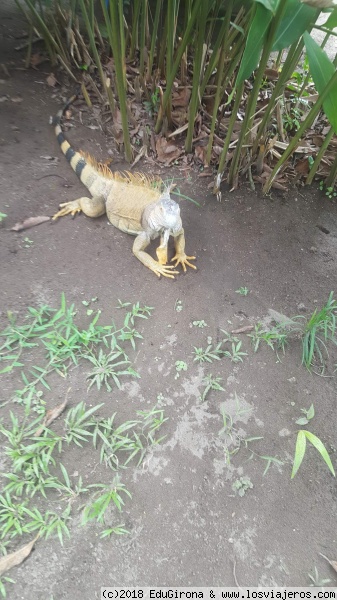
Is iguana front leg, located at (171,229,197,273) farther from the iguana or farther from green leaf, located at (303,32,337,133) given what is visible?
green leaf, located at (303,32,337,133)

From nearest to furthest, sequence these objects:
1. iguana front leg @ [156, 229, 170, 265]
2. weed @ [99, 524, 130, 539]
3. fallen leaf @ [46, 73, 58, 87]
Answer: weed @ [99, 524, 130, 539] → iguana front leg @ [156, 229, 170, 265] → fallen leaf @ [46, 73, 58, 87]

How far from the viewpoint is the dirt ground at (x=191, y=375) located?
1891 mm

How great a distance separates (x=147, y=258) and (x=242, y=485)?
64.5 inches

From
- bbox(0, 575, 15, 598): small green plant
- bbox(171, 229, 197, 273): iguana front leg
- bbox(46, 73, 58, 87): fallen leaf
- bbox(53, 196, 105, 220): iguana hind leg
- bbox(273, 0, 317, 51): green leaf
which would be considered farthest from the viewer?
bbox(46, 73, 58, 87): fallen leaf

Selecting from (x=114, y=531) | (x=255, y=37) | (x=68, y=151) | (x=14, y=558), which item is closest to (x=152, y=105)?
(x=68, y=151)

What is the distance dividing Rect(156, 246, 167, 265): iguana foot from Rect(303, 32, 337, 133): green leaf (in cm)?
137

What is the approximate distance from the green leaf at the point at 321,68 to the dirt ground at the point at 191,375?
1.14 metres

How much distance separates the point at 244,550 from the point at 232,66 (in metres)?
3.38

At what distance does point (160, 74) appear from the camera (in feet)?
12.1

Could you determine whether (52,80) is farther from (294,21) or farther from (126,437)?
(126,437)

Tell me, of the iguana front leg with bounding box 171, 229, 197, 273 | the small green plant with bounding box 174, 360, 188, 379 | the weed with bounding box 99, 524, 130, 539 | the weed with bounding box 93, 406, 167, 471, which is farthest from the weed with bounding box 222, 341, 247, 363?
the weed with bounding box 99, 524, 130, 539

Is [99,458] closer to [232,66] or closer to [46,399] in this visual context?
[46,399]

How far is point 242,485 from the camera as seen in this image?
213cm

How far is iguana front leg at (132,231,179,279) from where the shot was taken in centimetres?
291
